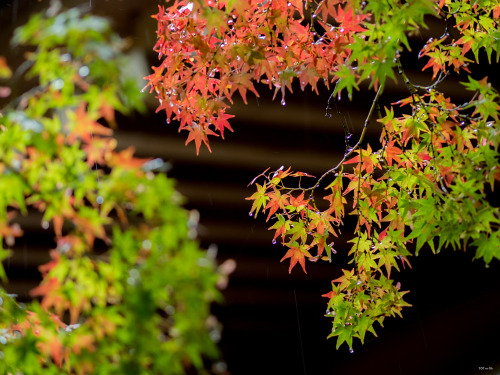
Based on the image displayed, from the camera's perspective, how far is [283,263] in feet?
14.2

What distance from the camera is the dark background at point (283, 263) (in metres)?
3.56

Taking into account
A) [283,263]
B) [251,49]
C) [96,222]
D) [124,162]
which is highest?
[251,49]

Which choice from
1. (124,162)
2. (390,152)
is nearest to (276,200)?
(390,152)

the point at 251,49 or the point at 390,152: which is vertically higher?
the point at 251,49

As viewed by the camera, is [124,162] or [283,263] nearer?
[124,162]

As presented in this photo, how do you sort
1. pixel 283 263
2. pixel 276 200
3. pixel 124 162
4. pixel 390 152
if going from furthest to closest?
1. pixel 283 263
2. pixel 276 200
3. pixel 390 152
4. pixel 124 162

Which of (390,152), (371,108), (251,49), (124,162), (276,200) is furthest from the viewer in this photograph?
(276,200)

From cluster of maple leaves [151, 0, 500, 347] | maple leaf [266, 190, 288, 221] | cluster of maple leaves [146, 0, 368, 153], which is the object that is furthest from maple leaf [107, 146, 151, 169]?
maple leaf [266, 190, 288, 221]

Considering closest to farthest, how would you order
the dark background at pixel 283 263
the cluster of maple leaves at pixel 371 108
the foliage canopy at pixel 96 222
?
1. the foliage canopy at pixel 96 222
2. the cluster of maple leaves at pixel 371 108
3. the dark background at pixel 283 263

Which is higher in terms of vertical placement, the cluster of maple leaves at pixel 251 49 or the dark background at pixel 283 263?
the cluster of maple leaves at pixel 251 49

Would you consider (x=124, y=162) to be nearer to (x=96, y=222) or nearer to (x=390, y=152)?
(x=96, y=222)

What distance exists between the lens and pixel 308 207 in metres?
2.17

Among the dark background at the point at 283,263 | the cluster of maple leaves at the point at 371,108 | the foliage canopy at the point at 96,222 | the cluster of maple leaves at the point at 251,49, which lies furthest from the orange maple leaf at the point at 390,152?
the dark background at the point at 283,263

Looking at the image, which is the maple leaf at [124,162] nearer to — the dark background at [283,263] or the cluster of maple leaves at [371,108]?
the cluster of maple leaves at [371,108]
